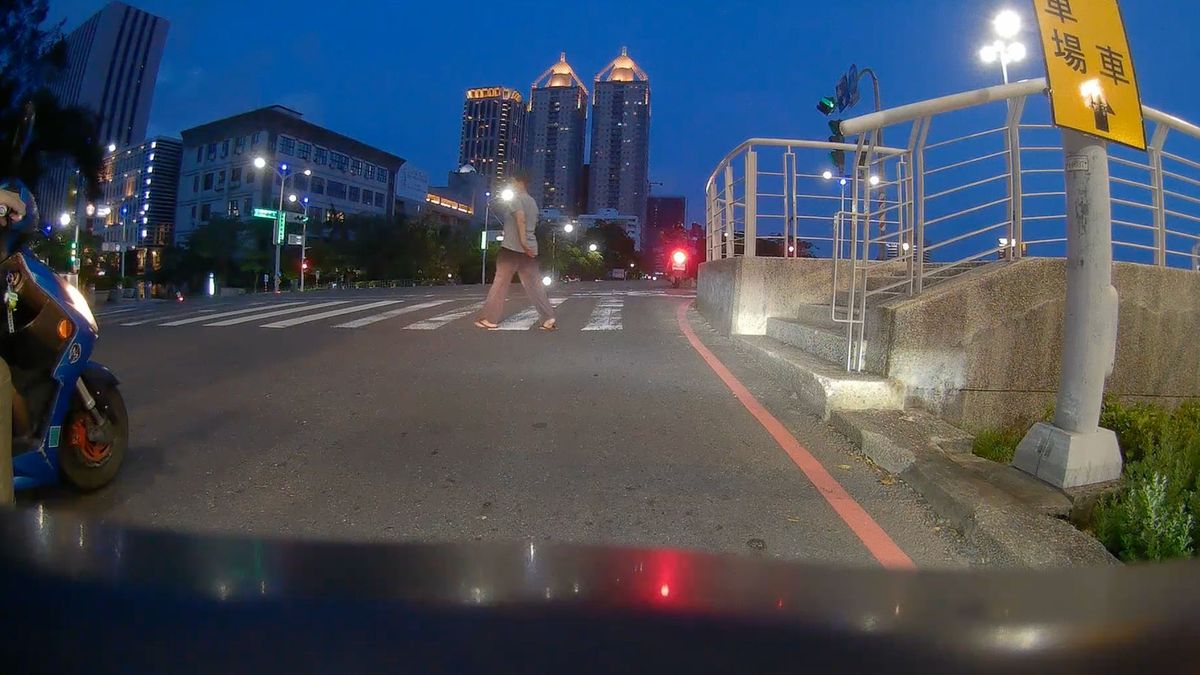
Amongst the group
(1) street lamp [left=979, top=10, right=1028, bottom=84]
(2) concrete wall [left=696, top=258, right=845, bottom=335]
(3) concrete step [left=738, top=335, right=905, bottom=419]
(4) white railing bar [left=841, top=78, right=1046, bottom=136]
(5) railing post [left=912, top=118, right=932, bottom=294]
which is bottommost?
(3) concrete step [left=738, top=335, right=905, bottom=419]

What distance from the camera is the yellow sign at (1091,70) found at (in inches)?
145

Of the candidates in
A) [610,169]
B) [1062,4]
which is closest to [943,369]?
[1062,4]

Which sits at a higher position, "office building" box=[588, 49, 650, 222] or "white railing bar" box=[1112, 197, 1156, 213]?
"office building" box=[588, 49, 650, 222]

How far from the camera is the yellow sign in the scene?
145 inches

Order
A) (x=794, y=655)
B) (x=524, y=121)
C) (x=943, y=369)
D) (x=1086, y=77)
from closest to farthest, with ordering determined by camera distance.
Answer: (x=794, y=655) < (x=1086, y=77) < (x=943, y=369) < (x=524, y=121)

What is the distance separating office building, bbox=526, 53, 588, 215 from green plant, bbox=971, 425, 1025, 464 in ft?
487

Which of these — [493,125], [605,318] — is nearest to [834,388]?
[605,318]

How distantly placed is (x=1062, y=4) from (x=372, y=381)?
549 cm

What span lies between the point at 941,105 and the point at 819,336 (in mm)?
2207

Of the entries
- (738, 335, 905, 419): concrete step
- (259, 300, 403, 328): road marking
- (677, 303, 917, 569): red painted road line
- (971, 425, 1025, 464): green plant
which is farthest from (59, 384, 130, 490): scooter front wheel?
(259, 300, 403, 328): road marking

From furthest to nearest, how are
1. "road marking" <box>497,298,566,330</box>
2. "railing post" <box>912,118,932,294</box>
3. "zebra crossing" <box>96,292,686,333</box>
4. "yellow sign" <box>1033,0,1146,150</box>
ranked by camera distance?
"zebra crossing" <box>96,292,686,333</box> → "road marking" <box>497,298,566,330</box> → "railing post" <box>912,118,932,294</box> → "yellow sign" <box>1033,0,1146,150</box>

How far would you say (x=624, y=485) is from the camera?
3.93m

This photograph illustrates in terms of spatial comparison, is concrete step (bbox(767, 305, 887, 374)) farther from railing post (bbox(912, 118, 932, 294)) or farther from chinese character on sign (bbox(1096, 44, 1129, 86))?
chinese character on sign (bbox(1096, 44, 1129, 86))

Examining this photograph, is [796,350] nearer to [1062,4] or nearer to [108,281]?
[1062,4]
